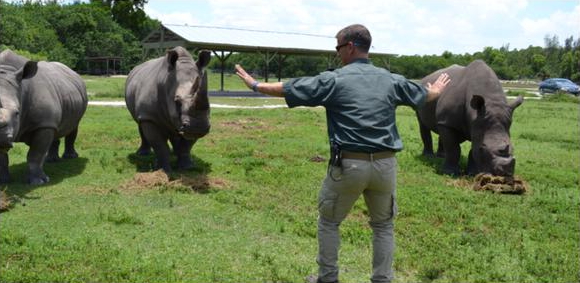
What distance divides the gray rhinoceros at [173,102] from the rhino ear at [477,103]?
4.60 meters

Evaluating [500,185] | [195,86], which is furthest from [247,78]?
[500,185]

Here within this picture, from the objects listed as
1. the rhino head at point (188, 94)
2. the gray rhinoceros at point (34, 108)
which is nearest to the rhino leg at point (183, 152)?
the rhino head at point (188, 94)

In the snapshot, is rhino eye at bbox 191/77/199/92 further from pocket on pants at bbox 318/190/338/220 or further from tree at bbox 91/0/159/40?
tree at bbox 91/0/159/40

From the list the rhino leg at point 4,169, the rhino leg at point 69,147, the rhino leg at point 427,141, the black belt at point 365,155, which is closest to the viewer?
the black belt at point 365,155

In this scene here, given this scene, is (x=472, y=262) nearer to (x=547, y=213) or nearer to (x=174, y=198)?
(x=547, y=213)

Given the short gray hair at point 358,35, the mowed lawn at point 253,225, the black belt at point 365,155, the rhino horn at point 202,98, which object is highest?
the short gray hair at point 358,35

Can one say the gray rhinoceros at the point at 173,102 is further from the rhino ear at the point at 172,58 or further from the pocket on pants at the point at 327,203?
the pocket on pants at the point at 327,203

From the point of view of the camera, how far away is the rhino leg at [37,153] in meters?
8.69

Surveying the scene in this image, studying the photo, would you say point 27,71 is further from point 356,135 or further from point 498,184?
point 498,184

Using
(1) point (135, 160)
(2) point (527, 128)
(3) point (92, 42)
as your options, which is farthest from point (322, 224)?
(3) point (92, 42)

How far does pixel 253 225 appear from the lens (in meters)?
6.95

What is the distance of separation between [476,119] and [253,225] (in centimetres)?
481

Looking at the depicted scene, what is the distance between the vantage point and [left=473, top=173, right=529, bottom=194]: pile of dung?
8953 millimetres

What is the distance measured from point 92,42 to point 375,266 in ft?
197
